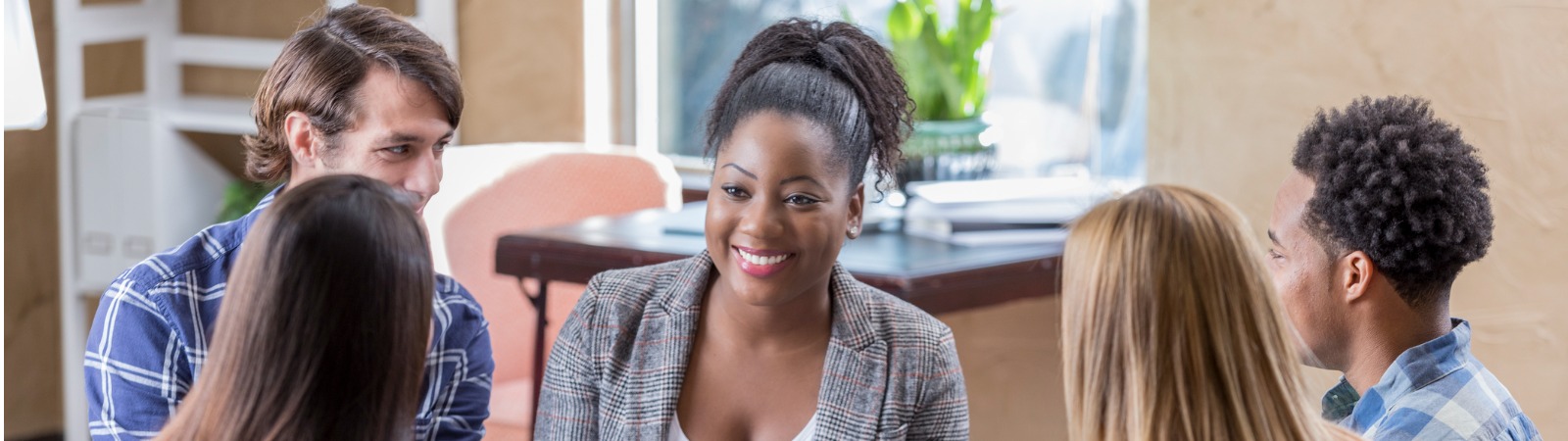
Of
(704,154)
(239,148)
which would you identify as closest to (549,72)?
(239,148)

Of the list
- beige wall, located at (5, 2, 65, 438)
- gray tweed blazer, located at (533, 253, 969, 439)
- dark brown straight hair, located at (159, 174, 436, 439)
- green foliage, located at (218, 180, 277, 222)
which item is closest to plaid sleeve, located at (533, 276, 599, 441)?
gray tweed blazer, located at (533, 253, 969, 439)

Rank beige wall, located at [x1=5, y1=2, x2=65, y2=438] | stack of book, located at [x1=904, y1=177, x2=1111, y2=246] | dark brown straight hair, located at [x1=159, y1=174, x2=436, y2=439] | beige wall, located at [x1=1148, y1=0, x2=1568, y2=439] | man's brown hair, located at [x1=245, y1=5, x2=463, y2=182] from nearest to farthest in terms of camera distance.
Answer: dark brown straight hair, located at [x1=159, y1=174, x2=436, y2=439], man's brown hair, located at [x1=245, y1=5, x2=463, y2=182], beige wall, located at [x1=1148, y1=0, x2=1568, y2=439], stack of book, located at [x1=904, y1=177, x2=1111, y2=246], beige wall, located at [x1=5, y1=2, x2=65, y2=438]

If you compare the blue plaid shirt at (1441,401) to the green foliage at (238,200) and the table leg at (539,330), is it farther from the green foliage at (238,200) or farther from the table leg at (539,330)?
the green foliage at (238,200)

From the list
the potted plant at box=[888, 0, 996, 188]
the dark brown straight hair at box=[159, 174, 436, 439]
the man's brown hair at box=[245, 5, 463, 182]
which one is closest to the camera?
the dark brown straight hair at box=[159, 174, 436, 439]

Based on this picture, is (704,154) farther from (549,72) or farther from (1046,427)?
(549,72)

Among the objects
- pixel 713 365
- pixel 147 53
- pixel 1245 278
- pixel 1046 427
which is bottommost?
pixel 1046 427

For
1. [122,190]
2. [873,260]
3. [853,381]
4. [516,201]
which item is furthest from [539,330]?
[122,190]

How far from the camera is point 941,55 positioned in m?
2.44

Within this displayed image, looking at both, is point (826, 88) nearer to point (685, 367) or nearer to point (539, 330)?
point (685, 367)

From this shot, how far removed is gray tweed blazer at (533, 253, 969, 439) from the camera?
55.2 inches

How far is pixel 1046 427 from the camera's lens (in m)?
2.65

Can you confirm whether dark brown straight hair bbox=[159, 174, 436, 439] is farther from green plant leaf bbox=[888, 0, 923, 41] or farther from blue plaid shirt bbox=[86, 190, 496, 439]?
green plant leaf bbox=[888, 0, 923, 41]

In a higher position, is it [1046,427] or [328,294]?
[328,294]

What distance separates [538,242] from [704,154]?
749mm
